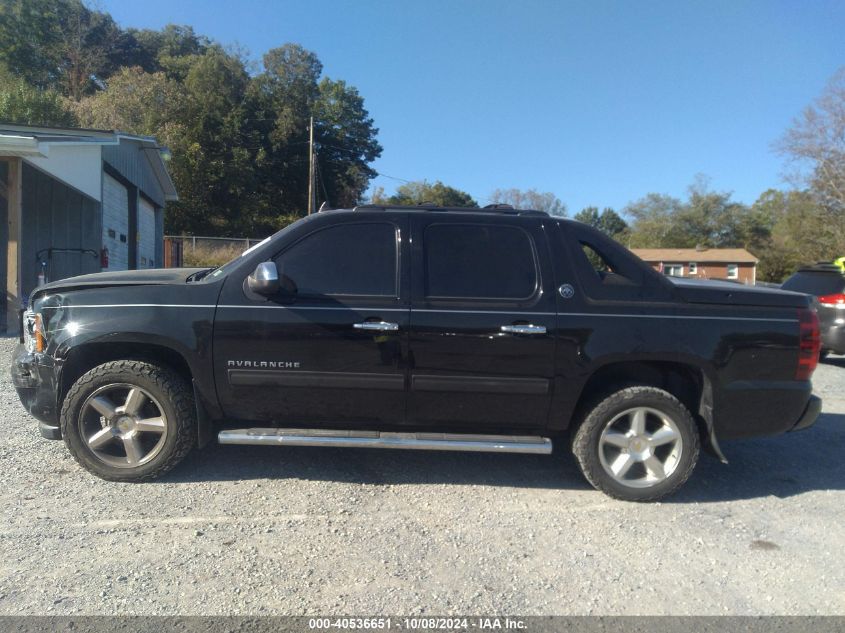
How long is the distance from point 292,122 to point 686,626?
47.8 metres

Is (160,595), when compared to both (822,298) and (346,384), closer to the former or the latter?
(346,384)

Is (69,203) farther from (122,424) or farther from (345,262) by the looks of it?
(345,262)

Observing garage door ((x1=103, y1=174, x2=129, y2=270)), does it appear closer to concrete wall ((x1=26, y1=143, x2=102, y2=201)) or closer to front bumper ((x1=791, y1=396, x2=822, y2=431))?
concrete wall ((x1=26, y1=143, x2=102, y2=201))

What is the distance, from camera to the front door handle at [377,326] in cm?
410

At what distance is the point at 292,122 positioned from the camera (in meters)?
46.7

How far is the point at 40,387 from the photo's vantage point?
4.30 meters

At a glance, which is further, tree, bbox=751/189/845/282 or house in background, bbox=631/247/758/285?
house in background, bbox=631/247/758/285

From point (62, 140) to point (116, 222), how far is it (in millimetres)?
5875

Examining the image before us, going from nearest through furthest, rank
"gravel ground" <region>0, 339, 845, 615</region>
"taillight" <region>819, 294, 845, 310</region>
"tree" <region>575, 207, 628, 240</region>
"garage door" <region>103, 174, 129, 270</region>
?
"gravel ground" <region>0, 339, 845, 615</region>
"taillight" <region>819, 294, 845, 310</region>
"garage door" <region>103, 174, 129, 270</region>
"tree" <region>575, 207, 628, 240</region>

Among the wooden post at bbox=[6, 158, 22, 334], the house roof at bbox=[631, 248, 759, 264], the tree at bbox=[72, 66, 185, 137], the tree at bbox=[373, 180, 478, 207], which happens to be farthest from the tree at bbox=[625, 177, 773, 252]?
the wooden post at bbox=[6, 158, 22, 334]

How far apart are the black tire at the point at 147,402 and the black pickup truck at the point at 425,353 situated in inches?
0.4

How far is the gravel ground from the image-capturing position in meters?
3.03

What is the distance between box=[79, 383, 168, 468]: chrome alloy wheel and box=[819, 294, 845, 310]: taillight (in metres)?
9.83

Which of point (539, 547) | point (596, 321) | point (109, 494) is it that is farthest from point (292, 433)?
point (596, 321)
